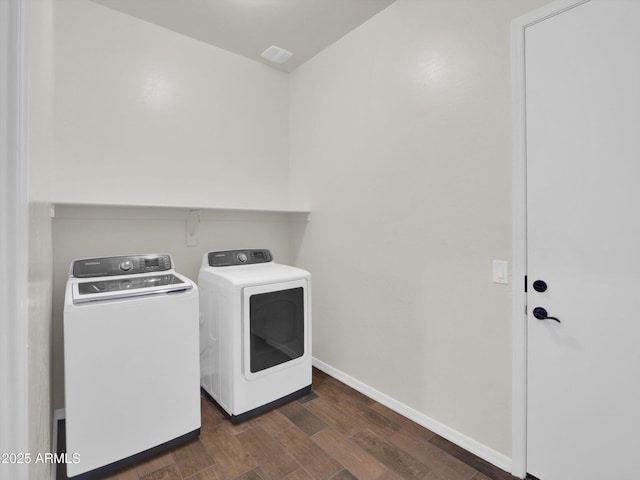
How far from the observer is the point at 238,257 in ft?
8.43

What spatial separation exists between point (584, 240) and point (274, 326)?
1775mm

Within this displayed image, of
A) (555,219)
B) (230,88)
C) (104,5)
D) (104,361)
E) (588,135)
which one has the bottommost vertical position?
(104,361)

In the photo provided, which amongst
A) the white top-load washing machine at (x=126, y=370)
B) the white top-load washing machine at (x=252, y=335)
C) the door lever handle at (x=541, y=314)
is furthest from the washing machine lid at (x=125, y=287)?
the door lever handle at (x=541, y=314)

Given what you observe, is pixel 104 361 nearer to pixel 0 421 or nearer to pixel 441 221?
pixel 0 421

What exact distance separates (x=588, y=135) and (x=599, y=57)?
1.03 feet

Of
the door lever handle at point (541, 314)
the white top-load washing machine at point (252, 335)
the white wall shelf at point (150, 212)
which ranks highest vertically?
the white wall shelf at point (150, 212)

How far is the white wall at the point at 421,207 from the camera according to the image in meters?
1.65

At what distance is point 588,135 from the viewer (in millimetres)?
1353

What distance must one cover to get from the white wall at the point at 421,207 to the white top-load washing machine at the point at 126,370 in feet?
4.01

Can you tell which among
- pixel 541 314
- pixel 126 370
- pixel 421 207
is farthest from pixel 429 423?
pixel 126 370

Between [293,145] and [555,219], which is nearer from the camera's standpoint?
[555,219]

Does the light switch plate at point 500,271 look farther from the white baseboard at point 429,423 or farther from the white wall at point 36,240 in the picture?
the white wall at point 36,240

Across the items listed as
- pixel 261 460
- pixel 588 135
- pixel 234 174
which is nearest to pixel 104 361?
pixel 261 460

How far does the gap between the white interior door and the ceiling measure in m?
1.30
